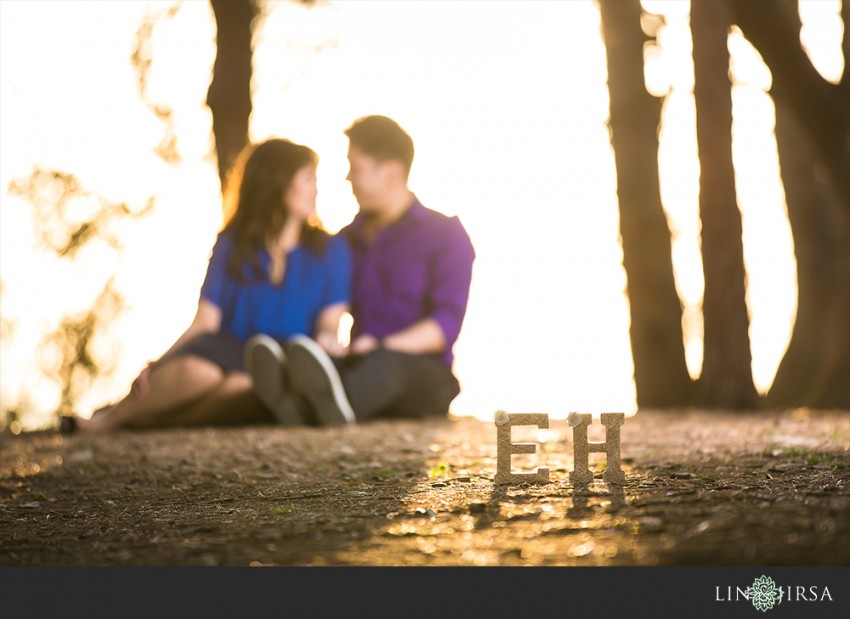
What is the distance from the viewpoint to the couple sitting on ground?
569 cm

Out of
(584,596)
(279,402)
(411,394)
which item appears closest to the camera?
(584,596)

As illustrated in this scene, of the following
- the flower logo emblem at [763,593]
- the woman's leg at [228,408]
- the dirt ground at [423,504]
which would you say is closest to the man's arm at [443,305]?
the woman's leg at [228,408]

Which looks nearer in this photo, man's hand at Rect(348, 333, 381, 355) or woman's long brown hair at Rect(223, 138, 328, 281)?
man's hand at Rect(348, 333, 381, 355)

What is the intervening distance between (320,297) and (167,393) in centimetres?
104

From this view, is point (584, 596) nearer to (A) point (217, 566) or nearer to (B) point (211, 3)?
(A) point (217, 566)

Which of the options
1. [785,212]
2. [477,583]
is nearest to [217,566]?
[477,583]

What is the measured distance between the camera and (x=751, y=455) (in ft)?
11.5

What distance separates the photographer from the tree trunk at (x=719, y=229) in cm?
602

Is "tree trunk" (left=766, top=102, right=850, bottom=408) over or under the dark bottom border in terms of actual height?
over

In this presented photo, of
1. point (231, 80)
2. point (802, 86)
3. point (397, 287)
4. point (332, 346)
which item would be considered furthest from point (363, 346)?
point (802, 86)

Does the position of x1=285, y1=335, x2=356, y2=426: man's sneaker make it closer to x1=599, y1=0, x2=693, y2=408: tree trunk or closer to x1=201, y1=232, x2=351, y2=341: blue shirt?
x1=201, y1=232, x2=351, y2=341: blue shirt

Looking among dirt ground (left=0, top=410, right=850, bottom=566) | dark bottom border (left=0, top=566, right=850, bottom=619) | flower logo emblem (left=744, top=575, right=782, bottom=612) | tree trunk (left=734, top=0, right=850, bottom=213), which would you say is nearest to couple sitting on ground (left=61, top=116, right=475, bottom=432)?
dirt ground (left=0, top=410, right=850, bottom=566)

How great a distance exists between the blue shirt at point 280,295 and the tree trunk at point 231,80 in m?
1.45

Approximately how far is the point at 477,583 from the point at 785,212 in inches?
295
